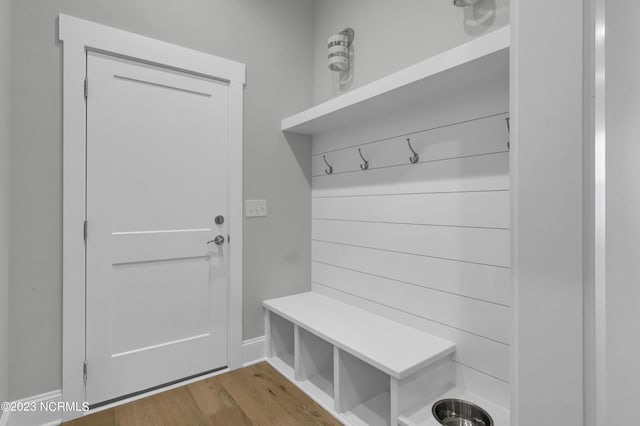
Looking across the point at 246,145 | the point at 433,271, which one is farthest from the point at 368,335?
the point at 246,145

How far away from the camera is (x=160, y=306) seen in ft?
5.92

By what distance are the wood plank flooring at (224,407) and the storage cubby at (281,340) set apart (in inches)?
10.1

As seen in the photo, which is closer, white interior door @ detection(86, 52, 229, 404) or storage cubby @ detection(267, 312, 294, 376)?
white interior door @ detection(86, 52, 229, 404)

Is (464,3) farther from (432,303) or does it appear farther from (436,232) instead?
(432,303)

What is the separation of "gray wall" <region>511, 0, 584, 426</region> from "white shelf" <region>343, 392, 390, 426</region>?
1027 millimetres

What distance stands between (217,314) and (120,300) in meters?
0.55

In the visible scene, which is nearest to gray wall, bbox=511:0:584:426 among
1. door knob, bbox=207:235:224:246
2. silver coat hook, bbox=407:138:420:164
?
silver coat hook, bbox=407:138:420:164

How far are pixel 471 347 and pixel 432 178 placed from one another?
834mm

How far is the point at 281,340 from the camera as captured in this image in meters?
2.24

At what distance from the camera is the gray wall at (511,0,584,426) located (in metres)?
0.59

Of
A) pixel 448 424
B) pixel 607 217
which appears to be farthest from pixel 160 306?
pixel 607 217

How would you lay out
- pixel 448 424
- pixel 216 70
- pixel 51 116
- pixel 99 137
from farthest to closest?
pixel 216 70 → pixel 99 137 → pixel 51 116 → pixel 448 424

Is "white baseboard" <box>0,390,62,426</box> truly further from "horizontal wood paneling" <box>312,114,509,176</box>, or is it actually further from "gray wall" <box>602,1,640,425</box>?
"gray wall" <box>602,1,640,425</box>

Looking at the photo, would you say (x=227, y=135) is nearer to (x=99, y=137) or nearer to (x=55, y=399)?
(x=99, y=137)
